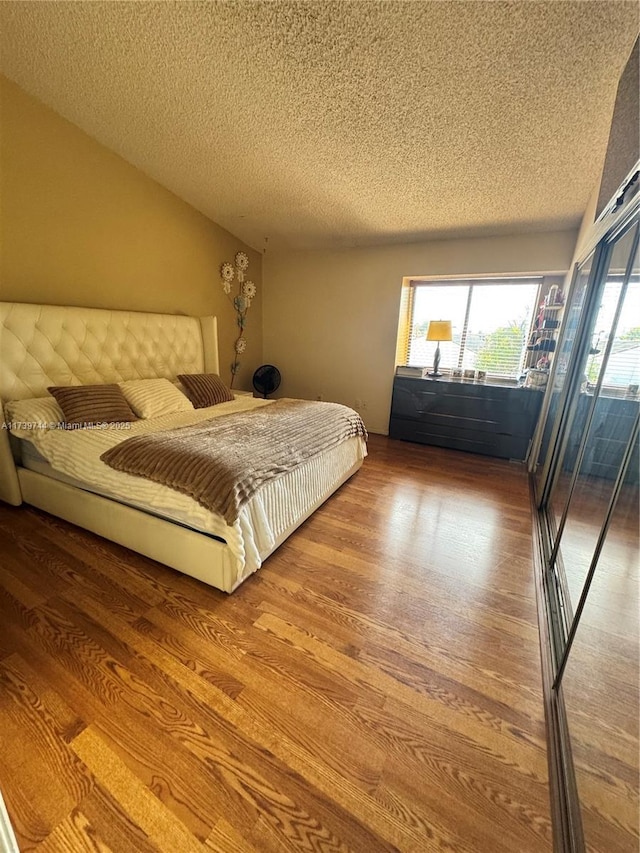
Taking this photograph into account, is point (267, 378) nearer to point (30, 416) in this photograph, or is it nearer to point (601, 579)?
point (30, 416)

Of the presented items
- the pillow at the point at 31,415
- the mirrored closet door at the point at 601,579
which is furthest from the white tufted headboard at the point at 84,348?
the mirrored closet door at the point at 601,579

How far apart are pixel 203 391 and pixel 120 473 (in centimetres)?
154

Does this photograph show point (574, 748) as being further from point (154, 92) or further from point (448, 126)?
point (154, 92)

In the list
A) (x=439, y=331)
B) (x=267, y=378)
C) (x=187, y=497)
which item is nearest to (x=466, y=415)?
(x=439, y=331)

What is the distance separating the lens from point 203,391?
3.17m

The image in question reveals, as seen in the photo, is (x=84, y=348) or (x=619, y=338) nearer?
(x=619, y=338)

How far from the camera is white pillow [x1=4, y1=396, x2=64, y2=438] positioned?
2.09 meters

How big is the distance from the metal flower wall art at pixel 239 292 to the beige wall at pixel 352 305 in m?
0.43

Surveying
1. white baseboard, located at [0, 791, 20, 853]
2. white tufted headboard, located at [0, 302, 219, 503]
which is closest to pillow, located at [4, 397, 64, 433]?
white tufted headboard, located at [0, 302, 219, 503]

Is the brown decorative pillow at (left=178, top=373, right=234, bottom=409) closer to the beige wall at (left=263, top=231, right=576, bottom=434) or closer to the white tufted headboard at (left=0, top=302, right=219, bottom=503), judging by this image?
the white tufted headboard at (left=0, top=302, right=219, bottom=503)

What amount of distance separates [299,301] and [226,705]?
4.27 m

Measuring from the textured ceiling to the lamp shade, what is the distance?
41.4 inches

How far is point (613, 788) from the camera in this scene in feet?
2.83

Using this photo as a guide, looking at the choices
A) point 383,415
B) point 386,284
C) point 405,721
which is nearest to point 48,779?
point 405,721
